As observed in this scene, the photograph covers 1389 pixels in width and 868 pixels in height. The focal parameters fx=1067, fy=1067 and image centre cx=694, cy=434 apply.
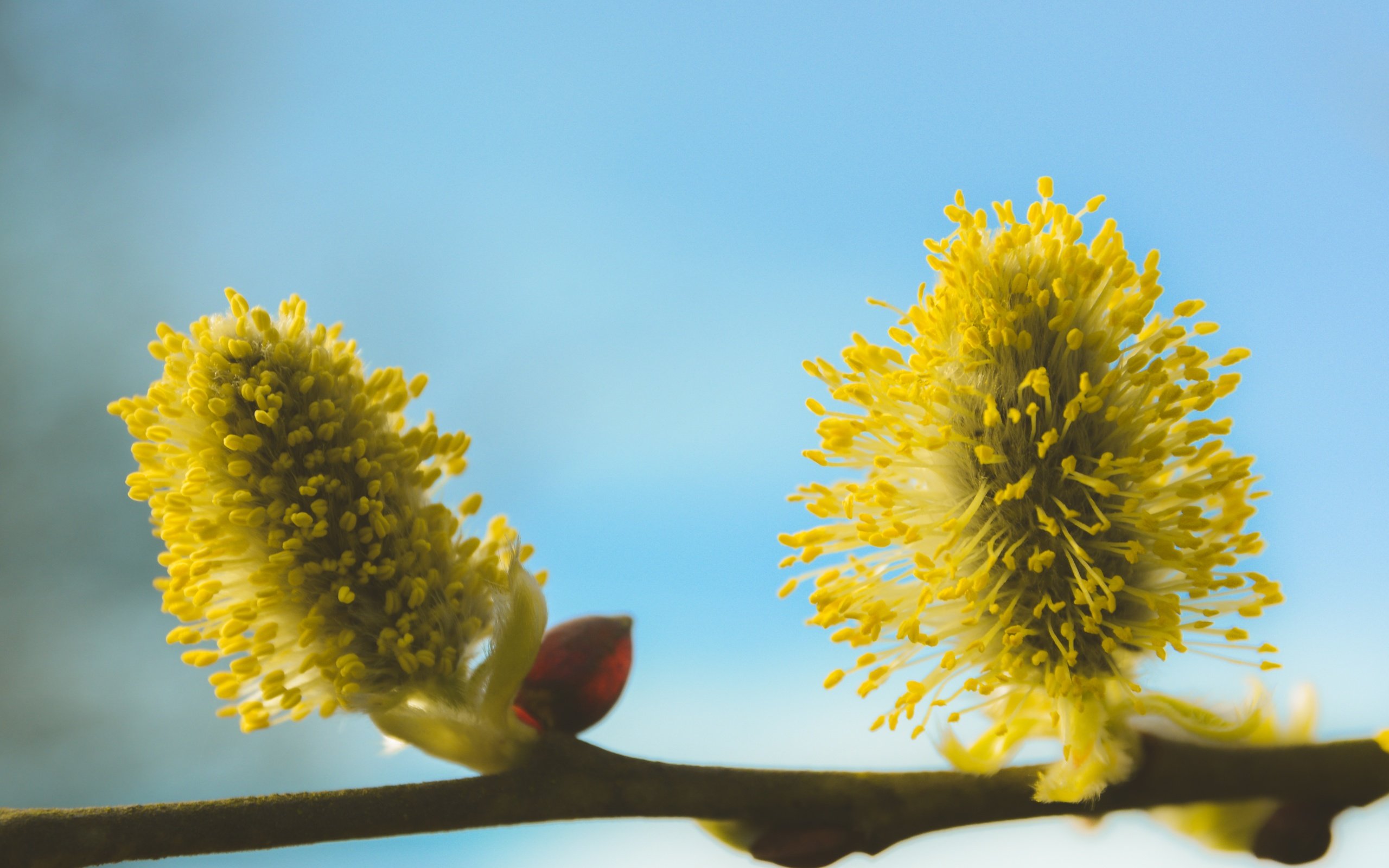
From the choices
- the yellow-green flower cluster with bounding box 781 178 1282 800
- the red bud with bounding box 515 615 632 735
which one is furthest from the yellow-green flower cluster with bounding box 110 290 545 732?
the yellow-green flower cluster with bounding box 781 178 1282 800

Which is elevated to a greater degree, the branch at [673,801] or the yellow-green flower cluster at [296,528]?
the yellow-green flower cluster at [296,528]

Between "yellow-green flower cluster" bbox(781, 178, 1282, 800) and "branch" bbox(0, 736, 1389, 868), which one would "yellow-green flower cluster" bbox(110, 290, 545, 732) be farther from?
"yellow-green flower cluster" bbox(781, 178, 1282, 800)

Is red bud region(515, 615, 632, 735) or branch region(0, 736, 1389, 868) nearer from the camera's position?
branch region(0, 736, 1389, 868)

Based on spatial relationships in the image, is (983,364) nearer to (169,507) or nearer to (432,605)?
(432,605)

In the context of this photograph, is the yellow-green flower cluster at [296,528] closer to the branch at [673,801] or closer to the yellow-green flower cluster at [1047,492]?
the branch at [673,801]

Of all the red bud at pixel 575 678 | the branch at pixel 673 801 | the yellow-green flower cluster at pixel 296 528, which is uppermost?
the yellow-green flower cluster at pixel 296 528

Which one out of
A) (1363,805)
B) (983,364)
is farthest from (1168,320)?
(1363,805)

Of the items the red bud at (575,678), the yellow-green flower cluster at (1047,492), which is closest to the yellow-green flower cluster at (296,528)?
the red bud at (575,678)
